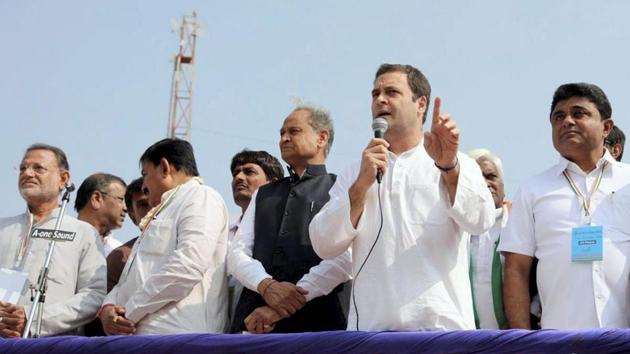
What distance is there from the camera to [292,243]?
17.3 ft

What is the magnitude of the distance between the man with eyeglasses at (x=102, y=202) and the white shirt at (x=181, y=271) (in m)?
1.85

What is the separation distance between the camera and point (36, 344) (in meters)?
4.24

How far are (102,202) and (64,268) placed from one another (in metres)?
1.56

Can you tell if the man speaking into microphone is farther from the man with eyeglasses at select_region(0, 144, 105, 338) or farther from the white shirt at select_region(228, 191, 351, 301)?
the man with eyeglasses at select_region(0, 144, 105, 338)

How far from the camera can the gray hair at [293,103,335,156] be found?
5768 mm

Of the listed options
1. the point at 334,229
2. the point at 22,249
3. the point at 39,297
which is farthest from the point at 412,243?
the point at 22,249

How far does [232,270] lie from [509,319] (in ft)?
4.95

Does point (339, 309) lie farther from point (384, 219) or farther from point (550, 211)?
point (550, 211)

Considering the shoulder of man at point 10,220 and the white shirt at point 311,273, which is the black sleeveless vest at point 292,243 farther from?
the shoulder of man at point 10,220

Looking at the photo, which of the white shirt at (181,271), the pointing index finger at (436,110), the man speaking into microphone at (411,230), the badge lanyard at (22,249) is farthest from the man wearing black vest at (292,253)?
the badge lanyard at (22,249)

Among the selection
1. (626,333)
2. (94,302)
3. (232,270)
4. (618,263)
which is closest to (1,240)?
(94,302)

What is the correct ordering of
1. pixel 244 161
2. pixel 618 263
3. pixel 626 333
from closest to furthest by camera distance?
pixel 626 333 → pixel 618 263 → pixel 244 161

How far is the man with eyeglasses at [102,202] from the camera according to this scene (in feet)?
24.1

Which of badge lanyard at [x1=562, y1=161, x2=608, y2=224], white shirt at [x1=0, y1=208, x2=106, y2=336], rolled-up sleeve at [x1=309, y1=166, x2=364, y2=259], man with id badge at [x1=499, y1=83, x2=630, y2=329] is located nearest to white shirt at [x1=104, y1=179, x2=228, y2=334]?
white shirt at [x1=0, y1=208, x2=106, y2=336]
